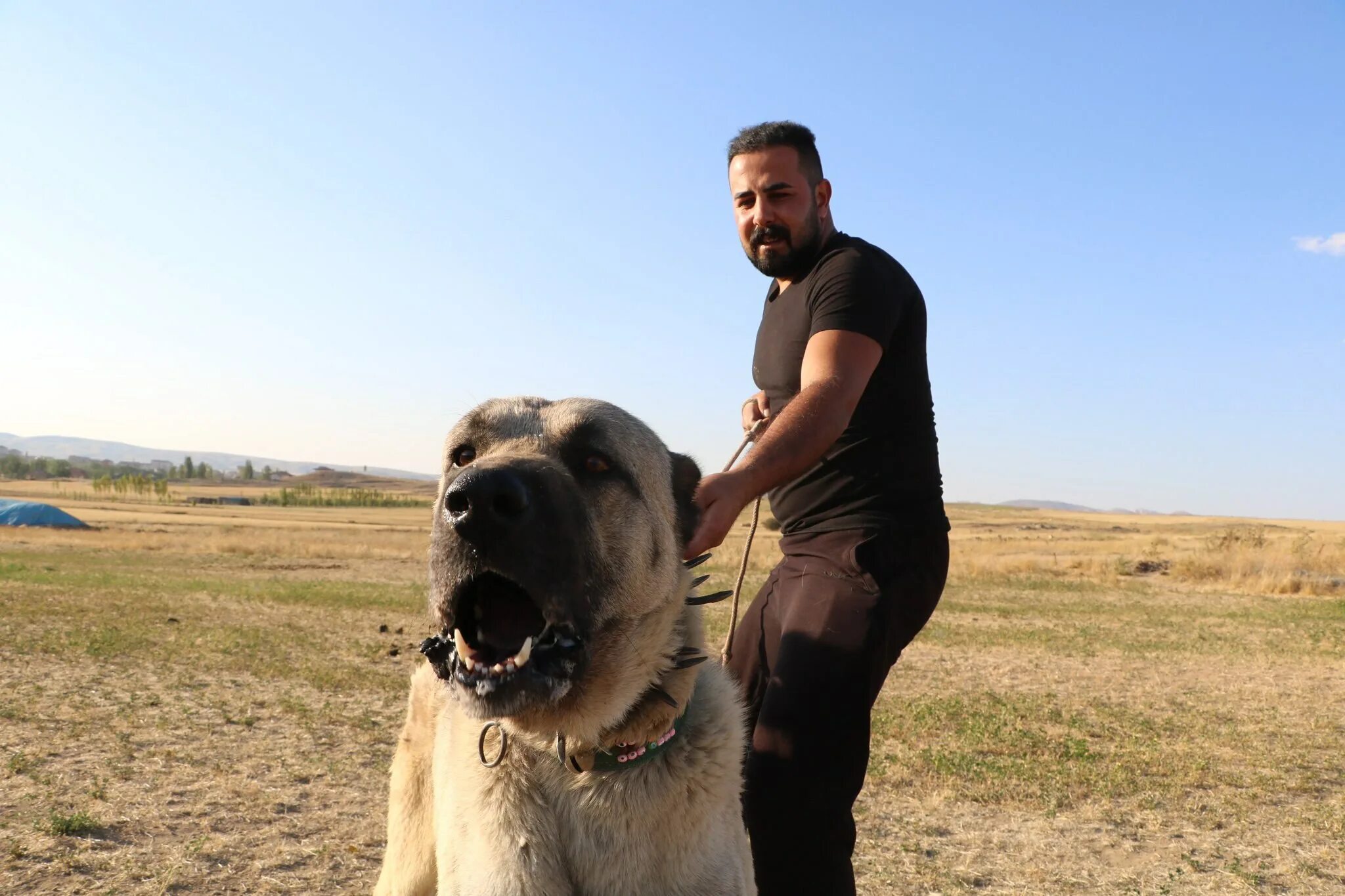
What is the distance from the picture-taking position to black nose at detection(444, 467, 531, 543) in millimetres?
2180

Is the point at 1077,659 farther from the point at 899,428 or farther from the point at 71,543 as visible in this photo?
the point at 71,543

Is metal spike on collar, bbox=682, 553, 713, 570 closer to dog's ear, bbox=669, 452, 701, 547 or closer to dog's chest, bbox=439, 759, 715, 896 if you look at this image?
dog's ear, bbox=669, 452, 701, 547

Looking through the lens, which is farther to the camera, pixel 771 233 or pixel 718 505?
pixel 771 233

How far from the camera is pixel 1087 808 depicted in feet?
21.5

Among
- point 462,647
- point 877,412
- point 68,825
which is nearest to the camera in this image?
point 462,647

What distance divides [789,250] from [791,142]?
417mm

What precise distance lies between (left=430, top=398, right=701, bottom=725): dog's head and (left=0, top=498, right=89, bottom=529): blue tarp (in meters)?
51.9

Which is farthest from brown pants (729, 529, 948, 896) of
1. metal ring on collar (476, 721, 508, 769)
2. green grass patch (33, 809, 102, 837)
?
green grass patch (33, 809, 102, 837)

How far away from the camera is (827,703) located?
3021 millimetres

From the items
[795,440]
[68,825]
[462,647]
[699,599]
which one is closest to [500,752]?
[462,647]

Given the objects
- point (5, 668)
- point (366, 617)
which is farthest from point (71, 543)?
point (5, 668)

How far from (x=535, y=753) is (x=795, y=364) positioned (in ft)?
5.54

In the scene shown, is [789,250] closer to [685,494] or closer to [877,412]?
[877,412]

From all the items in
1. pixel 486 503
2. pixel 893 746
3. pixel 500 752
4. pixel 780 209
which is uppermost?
pixel 780 209
